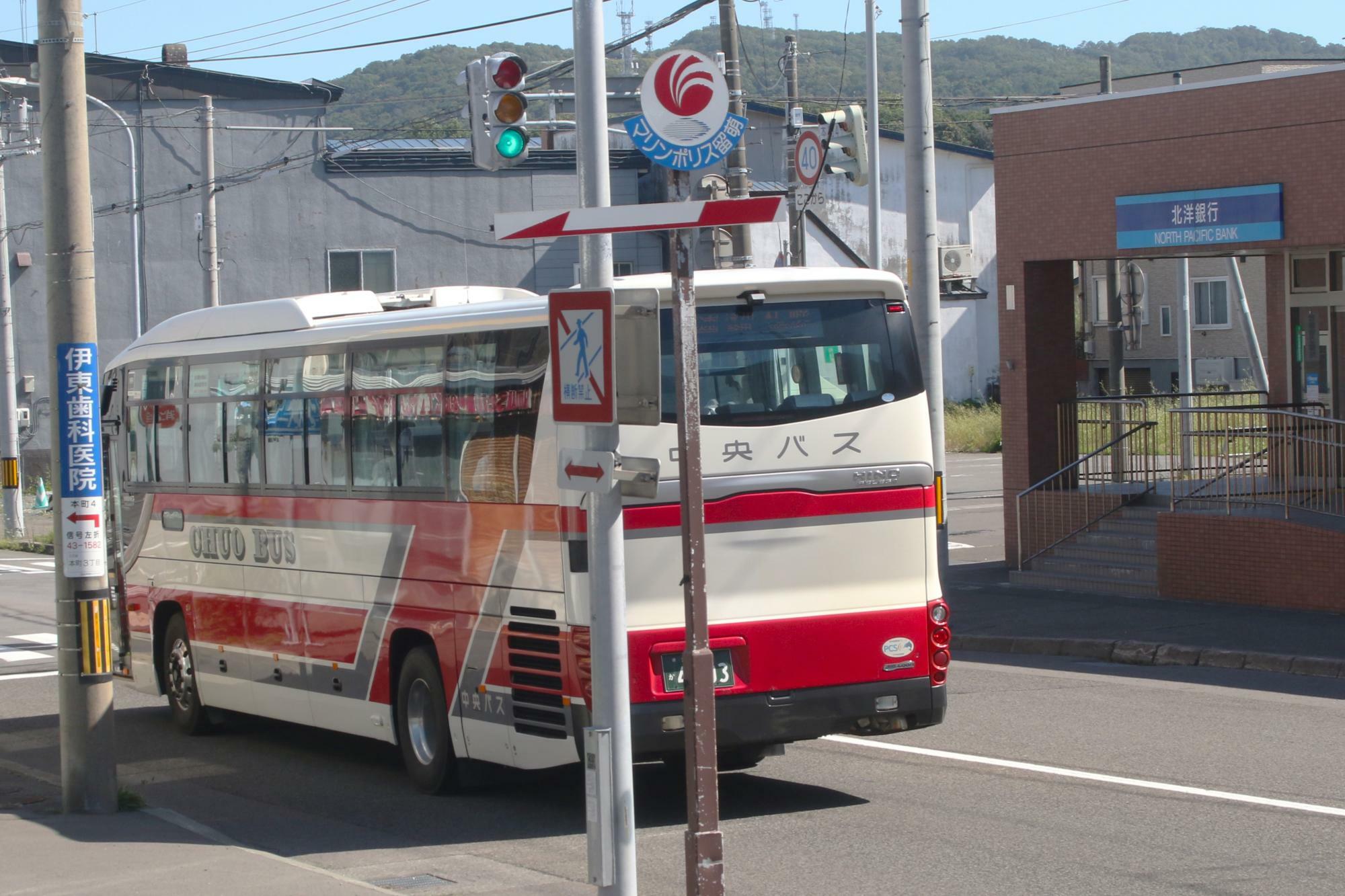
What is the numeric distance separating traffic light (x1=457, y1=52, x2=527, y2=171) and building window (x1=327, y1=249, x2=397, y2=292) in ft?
99.8

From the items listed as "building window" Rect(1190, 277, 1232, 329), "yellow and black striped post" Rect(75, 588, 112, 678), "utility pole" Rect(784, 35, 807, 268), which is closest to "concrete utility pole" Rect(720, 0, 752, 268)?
"utility pole" Rect(784, 35, 807, 268)

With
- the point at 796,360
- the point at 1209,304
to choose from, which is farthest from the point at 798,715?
the point at 1209,304

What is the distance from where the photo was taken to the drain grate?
7.99 m

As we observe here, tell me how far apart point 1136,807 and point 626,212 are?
15.7 feet

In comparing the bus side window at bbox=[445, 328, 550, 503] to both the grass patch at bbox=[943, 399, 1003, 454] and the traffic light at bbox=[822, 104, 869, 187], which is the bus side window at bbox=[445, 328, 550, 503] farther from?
the grass patch at bbox=[943, 399, 1003, 454]

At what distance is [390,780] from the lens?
36.2 feet

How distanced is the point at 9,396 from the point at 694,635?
3095 cm

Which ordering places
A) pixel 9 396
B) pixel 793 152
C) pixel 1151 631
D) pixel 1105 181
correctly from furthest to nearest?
1. pixel 9 396
2. pixel 793 152
3. pixel 1105 181
4. pixel 1151 631

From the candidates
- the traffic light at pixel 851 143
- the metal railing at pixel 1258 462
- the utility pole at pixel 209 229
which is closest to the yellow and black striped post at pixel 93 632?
the metal railing at pixel 1258 462

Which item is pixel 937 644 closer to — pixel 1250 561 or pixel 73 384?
pixel 73 384

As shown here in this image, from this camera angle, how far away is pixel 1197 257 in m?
20.2

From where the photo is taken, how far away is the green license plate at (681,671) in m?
8.80

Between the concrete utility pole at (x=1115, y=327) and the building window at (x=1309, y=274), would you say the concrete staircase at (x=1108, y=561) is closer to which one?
the building window at (x=1309, y=274)

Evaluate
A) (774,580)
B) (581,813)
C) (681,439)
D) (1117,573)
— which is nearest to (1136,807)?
(774,580)
